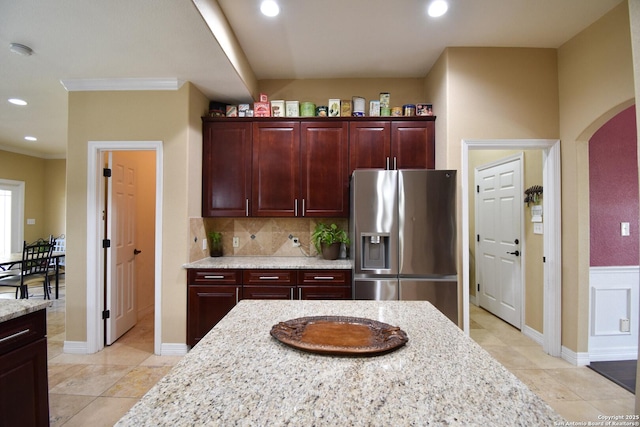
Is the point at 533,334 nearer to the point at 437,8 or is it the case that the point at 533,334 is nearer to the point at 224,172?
the point at 437,8

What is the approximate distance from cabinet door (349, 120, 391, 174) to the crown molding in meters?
1.80

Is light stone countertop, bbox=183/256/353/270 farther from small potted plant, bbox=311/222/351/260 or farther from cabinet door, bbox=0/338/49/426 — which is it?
cabinet door, bbox=0/338/49/426

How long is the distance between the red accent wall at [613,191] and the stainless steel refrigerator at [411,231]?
1424mm

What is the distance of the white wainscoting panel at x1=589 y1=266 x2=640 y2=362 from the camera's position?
2.67m

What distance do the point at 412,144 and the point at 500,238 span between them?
6.22 feet

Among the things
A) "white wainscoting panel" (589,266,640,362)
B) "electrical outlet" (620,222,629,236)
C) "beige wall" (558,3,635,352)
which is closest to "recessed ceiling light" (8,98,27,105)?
"beige wall" (558,3,635,352)

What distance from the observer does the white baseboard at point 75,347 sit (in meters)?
2.84

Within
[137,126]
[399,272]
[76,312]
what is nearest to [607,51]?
[399,272]

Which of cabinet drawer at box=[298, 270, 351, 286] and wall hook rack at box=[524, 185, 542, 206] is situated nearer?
cabinet drawer at box=[298, 270, 351, 286]

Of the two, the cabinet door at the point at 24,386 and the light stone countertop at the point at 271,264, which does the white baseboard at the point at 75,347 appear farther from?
the cabinet door at the point at 24,386

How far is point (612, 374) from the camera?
2.44 meters

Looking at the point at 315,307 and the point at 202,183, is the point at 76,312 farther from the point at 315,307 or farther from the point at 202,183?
the point at 315,307

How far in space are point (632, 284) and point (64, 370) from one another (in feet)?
17.3

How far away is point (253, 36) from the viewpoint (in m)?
2.62
